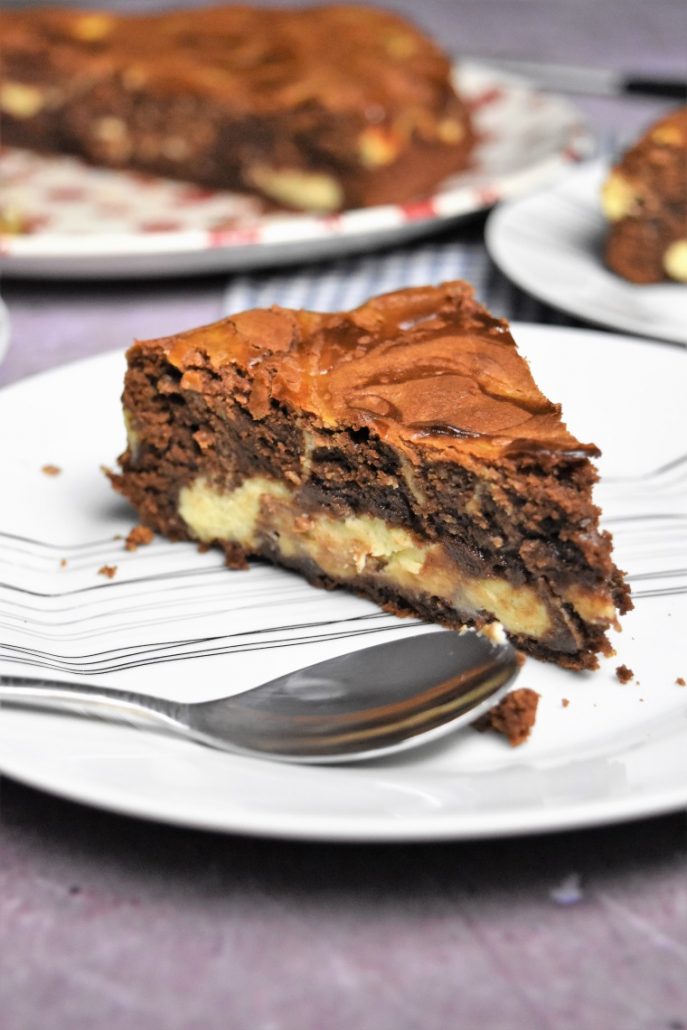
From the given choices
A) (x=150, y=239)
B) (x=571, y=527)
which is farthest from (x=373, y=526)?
(x=150, y=239)

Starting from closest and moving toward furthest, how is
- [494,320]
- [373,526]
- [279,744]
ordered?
[279,744] < [373,526] < [494,320]

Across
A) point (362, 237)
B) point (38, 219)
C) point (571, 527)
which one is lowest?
point (38, 219)

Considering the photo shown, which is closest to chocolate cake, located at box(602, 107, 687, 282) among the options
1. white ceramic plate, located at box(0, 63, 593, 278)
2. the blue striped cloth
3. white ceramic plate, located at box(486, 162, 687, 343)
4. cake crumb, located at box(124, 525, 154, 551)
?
white ceramic plate, located at box(486, 162, 687, 343)

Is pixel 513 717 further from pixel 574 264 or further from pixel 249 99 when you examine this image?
pixel 249 99

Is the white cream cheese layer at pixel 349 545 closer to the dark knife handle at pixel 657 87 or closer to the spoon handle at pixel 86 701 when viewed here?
the spoon handle at pixel 86 701

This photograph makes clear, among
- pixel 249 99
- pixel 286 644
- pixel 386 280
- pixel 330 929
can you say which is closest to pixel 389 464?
pixel 286 644

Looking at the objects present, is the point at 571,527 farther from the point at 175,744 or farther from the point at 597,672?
the point at 175,744

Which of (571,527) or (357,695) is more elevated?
(571,527)

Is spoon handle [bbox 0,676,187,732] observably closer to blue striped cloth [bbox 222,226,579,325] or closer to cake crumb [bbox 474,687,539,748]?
cake crumb [bbox 474,687,539,748]
